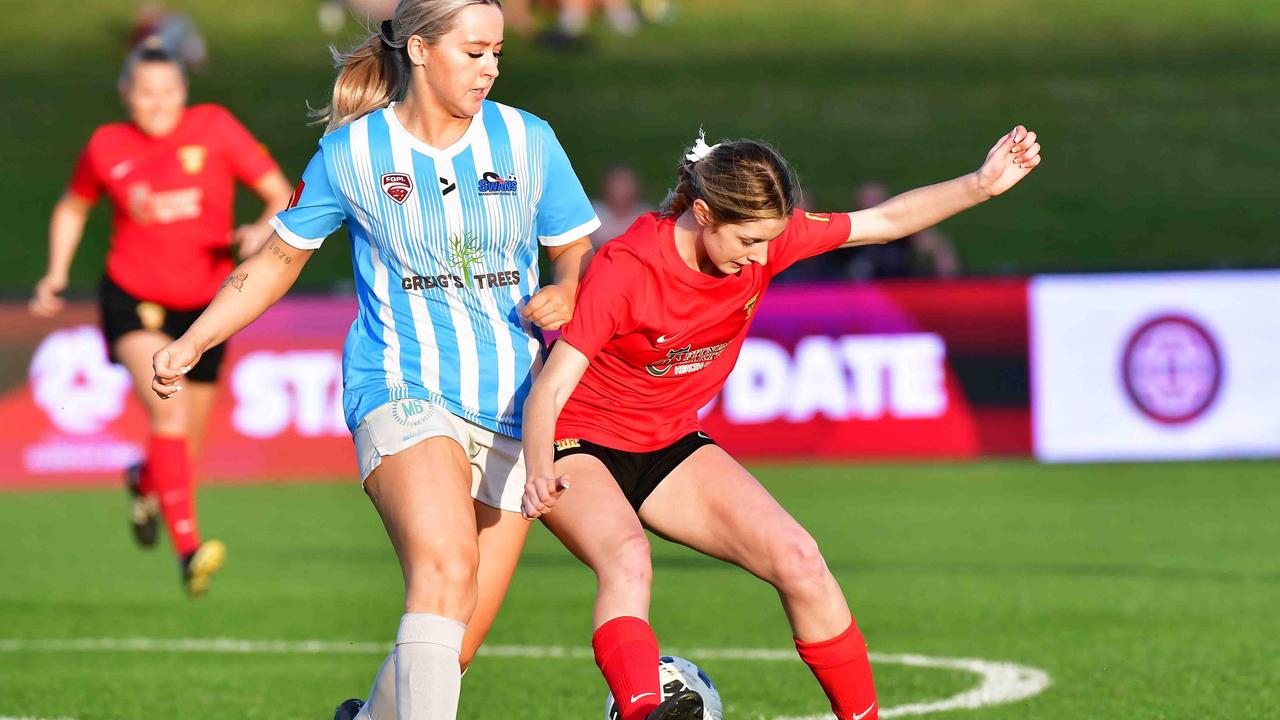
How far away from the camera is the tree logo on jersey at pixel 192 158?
8.77m

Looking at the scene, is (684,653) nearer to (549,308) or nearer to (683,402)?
(683,402)

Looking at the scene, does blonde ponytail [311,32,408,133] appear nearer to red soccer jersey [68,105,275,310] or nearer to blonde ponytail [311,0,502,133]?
blonde ponytail [311,0,502,133]

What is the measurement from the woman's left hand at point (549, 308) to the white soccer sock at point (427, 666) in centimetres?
78

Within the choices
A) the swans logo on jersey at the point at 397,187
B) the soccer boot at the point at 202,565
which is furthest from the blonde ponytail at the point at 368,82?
the soccer boot at the point at 202,565

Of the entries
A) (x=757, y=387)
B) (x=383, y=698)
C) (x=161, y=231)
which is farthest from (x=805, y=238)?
(x=757, y=387)

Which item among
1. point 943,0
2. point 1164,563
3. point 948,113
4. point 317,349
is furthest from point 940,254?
point 943,0

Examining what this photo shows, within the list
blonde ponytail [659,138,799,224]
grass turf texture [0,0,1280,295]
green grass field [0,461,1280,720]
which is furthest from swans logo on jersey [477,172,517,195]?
grass turf texture [0,0,1280,295]

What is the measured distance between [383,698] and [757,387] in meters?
8.74

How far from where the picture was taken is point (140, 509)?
8883 mm

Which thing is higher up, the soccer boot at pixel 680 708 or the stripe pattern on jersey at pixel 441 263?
the stripe pattern on jersey at pixel 441 263

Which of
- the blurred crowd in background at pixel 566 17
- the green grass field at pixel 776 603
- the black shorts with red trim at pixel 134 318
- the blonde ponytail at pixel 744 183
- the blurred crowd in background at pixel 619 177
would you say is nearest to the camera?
the blonde ponytail at pixel 744 183

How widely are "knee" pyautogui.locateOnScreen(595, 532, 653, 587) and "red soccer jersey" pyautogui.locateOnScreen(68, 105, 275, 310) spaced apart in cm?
415

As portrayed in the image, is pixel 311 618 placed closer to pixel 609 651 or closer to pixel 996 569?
pixel 996 569

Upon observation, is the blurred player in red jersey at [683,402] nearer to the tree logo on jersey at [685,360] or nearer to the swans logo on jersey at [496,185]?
Result: the tree logo on jersey at [685,360]
